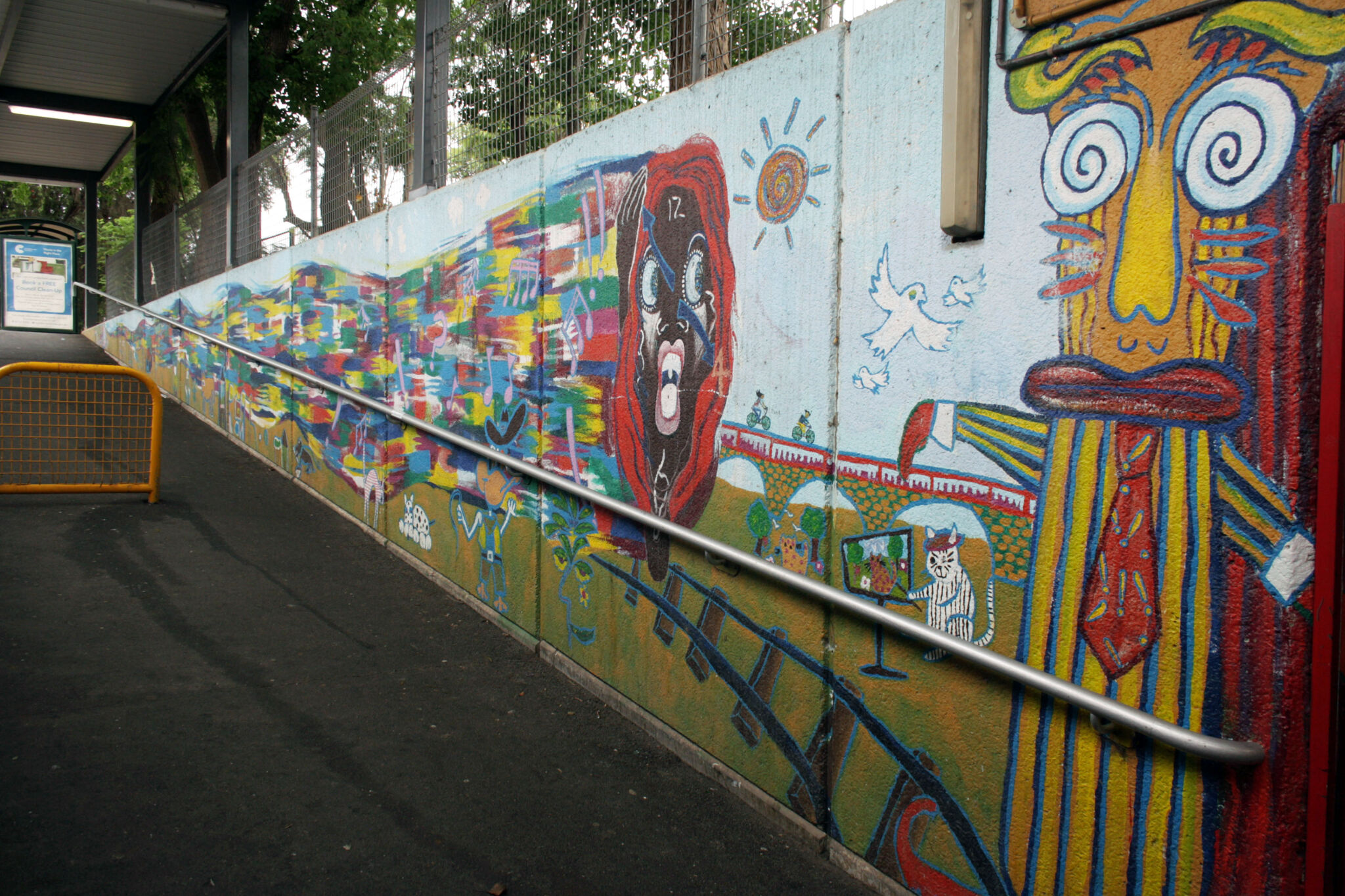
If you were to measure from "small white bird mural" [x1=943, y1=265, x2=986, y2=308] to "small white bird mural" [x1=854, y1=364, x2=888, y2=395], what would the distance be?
29 cm

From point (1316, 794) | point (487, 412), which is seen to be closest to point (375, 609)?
point (487, 412)

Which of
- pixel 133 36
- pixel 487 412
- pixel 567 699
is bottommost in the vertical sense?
pixel 567 699

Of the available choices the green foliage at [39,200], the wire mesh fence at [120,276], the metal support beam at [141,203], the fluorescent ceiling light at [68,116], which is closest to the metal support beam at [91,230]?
the wire mesh fence at [120,276]

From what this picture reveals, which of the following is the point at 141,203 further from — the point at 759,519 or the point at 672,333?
the point at 759,519

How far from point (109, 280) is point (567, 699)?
1860 cm

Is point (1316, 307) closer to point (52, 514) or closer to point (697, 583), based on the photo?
point (697, 583)

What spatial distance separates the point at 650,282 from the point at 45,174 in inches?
931

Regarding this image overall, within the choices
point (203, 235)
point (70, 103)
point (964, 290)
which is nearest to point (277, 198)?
point (203, 235)

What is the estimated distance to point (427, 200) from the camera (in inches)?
233

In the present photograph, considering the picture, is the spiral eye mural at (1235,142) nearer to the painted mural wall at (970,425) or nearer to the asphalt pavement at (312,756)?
A: the painted mural wall at (970,425)

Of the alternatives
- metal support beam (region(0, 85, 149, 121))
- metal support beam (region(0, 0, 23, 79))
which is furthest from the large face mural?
metal support beam (region(0, 85, 149, 121))

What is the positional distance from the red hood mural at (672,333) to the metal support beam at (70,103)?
15.4 meters

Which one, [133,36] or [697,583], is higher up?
[133,36]

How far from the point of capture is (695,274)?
3.57 metres
